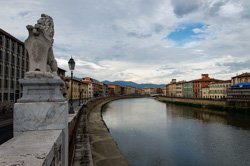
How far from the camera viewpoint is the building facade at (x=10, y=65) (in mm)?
35281

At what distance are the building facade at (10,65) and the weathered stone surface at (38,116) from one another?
35.1 metres

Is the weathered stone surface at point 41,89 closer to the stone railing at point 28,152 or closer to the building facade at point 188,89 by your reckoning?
the stone railing at point 28,152

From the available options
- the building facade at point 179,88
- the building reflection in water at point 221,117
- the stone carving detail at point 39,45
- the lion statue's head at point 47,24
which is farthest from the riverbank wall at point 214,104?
the stone carving detail at point 39,45

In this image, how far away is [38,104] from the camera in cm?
396

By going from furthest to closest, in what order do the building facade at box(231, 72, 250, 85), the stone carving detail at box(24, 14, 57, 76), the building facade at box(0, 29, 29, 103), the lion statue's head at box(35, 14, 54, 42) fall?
the building facade at box(231, 72, 250, 85) < the building facade at box(0, 29, 29, 103) < the lion statue's head at box(35, 14, 54, 42) < the stone carving detail at box(24, 14, 57, 76)

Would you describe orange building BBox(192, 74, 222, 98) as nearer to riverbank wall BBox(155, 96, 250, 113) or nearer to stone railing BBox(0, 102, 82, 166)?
riverbank wall BBox(155, 96, 250, 113)

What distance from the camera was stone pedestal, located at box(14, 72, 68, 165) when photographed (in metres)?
3.85

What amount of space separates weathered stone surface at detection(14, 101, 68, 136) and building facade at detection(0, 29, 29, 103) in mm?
35060

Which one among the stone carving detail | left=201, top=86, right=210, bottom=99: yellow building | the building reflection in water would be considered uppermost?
the stone carving detail

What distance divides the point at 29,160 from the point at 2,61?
1472 inches

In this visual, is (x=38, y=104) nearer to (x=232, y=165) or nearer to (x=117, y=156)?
(x=117, y=156)

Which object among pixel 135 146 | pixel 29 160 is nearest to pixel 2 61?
pixel 135 146

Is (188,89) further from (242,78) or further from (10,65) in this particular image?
(10,65)

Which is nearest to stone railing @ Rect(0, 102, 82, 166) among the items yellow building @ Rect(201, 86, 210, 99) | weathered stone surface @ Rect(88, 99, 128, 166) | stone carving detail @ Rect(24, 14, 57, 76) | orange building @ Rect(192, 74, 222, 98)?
stone carving detail @ Rect(24, 14, 57, 76)
